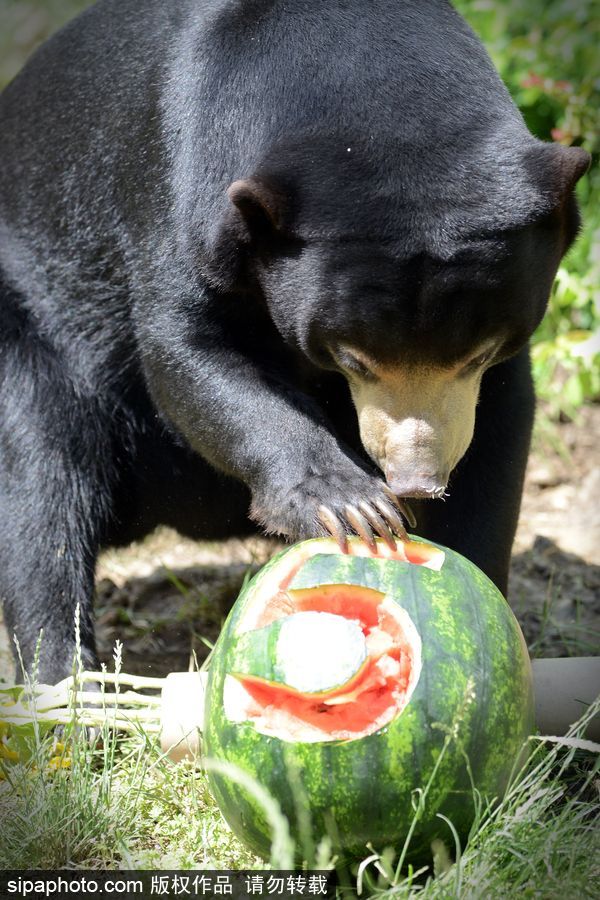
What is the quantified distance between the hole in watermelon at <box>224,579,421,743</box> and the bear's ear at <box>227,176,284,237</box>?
3.88 feet

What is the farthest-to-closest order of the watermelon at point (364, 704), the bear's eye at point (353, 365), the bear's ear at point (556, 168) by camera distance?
the bear's eye at point (353, 365) < the bear's ear at point (556, 168) < the watermelon at point (364, 704)

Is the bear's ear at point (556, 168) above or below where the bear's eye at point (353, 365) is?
above

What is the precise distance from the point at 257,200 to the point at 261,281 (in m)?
0.36

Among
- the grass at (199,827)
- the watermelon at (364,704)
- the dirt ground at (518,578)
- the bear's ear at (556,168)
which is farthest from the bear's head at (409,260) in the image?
the dirt ground at (518,578)

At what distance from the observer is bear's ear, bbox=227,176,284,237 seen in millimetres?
3336

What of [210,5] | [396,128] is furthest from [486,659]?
[210,5]

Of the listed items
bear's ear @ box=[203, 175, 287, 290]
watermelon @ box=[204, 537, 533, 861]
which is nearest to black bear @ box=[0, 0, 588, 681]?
bear's ear @ box=[203, 175, 287, 290]

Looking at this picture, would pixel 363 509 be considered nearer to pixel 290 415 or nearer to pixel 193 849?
pixel 290 415

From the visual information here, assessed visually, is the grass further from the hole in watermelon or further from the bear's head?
the bear's head

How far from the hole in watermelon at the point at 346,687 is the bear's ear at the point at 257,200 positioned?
1.18 m

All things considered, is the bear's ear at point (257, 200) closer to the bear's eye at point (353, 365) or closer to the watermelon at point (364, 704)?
the bear's eye at point (353, 365)

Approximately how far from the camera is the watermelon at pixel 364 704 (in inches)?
101

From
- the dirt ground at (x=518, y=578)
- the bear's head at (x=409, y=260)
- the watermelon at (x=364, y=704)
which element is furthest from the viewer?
the dirt ground at (x=518, y=578)

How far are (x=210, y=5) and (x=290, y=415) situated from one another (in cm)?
143
